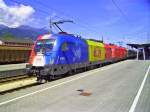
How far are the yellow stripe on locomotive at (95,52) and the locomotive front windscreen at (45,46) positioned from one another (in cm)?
909

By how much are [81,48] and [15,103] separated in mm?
14674

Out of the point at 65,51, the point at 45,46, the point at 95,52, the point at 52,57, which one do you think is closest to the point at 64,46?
the point at 65,51

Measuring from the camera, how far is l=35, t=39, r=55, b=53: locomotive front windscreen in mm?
18595

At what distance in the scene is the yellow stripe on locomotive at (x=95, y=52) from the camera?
28156 mm

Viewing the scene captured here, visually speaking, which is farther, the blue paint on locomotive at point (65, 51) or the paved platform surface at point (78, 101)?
the blue paint on locomotive at point (65, 51)

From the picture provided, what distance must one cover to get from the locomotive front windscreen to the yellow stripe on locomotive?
9085mm

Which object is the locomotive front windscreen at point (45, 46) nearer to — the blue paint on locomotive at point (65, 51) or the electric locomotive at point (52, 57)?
the electric locomotive at point (52, 57)

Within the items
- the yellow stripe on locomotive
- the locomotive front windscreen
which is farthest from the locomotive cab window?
the yellow stripe on locomotive

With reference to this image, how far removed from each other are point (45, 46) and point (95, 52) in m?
12.5

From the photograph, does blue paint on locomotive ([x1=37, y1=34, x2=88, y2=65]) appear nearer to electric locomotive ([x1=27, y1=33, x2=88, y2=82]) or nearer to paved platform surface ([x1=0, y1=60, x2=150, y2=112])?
electric locomotive ([x1=27, y1=33, x2=88, y2=82])

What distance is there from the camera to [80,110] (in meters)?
9.40

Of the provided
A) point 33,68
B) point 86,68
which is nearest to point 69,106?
point 33,68

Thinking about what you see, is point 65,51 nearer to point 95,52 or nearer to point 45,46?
point 45,46

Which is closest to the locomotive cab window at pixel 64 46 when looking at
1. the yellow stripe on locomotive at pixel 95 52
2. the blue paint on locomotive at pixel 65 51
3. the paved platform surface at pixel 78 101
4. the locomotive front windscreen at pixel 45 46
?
the blue paint on locomotive at pixel 65 51
